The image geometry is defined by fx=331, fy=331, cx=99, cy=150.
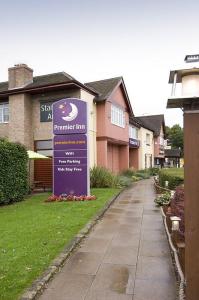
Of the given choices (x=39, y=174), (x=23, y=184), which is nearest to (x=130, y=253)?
(x=23, y=184)

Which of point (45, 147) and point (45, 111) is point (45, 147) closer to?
point (45, 147)

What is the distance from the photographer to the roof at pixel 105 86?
25169 millimetres

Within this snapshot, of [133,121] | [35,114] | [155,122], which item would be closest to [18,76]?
[35,114]

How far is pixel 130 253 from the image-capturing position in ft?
23.8

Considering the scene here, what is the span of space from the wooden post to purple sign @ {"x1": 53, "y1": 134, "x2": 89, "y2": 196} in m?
11.8

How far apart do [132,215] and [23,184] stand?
24.4 feet

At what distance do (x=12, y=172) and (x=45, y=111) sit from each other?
26.7 feet

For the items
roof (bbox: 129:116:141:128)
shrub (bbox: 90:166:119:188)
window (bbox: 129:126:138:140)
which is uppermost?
roof (bbox: 129:116:141:128)

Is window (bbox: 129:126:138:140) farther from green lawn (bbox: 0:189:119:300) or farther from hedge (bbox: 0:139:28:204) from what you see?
green lawn (bbox: 0:189:119:300)

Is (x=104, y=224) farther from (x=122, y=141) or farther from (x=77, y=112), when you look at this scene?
(x=122, y=141)

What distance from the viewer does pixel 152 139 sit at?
47812mm

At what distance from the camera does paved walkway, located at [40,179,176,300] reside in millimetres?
5145

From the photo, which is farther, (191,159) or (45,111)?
(45,111)

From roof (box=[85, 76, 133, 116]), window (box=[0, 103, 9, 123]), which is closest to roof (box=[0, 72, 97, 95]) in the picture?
roof (box=[85, 76, 133, 116])
